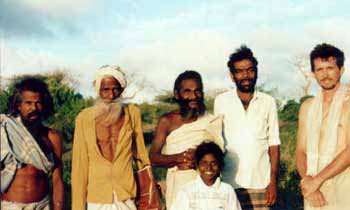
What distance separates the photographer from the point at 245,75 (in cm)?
624

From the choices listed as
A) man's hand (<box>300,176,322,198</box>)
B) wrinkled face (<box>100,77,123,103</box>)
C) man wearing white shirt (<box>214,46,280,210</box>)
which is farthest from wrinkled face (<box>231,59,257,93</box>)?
wrinkled face (<box>100,77,123,103</box>)

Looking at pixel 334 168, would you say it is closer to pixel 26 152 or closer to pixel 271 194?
pixel 271 194

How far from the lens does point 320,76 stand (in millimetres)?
5746

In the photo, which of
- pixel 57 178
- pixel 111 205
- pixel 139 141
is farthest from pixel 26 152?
pixel 139 141

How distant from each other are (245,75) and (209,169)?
959 mm

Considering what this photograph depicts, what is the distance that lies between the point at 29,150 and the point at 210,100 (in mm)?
12776

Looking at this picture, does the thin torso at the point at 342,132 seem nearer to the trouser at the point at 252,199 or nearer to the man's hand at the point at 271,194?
the man's hand at the point at 271,194

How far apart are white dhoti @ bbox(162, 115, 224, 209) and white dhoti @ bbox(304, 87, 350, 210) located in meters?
0.85

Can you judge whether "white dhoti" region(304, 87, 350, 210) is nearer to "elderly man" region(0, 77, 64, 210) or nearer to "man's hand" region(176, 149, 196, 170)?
"man's hand" region(176, 149, 196, 170)

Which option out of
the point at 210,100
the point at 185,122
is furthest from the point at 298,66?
the point at 185,122

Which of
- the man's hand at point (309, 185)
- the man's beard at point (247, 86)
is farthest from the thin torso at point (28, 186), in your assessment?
the man's hand at point (309, 185)

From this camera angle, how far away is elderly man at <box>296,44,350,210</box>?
18.5 feet

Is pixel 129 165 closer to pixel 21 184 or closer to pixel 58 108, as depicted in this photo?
pixel 21 184

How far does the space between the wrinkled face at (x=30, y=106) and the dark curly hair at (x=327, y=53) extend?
233 centimetres
